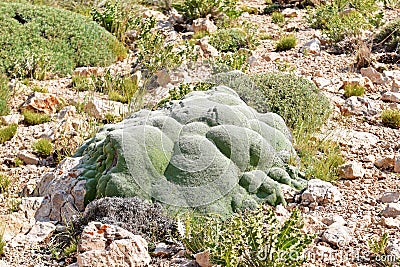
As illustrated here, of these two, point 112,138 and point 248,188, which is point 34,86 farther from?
point 248,188

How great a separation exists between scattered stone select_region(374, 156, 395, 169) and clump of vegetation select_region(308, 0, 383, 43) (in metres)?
3.13

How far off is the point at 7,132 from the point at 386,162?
11.7ft

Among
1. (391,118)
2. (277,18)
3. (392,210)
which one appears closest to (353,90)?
(391,118)

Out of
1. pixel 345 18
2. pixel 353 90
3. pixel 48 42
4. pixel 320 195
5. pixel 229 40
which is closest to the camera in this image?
pixel 320 195

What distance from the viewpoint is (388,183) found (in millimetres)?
4477

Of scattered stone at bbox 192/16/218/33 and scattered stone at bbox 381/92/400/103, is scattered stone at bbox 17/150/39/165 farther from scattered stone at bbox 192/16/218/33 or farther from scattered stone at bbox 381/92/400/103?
scattered stone at bbox 192/16/218/33

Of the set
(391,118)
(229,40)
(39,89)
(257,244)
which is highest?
(257,244)

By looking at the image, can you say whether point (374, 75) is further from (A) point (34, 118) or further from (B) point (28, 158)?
(B) point (28, 158)

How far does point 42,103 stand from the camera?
6.18 m

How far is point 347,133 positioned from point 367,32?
11.0 ft

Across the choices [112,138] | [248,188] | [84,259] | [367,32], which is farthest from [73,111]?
[367,32]

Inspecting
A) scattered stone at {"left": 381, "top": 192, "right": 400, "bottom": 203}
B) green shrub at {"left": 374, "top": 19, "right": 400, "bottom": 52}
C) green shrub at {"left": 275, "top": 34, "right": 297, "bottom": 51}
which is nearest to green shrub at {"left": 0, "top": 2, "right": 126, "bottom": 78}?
green shrub at {"left": 275, "top": 34, "right": 297, "bottom": 51}

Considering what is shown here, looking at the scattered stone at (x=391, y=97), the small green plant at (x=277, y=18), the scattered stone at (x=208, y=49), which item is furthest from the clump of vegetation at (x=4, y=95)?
the small green plant at (x=277, y=18)

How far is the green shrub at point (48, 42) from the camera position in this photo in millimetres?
7055
